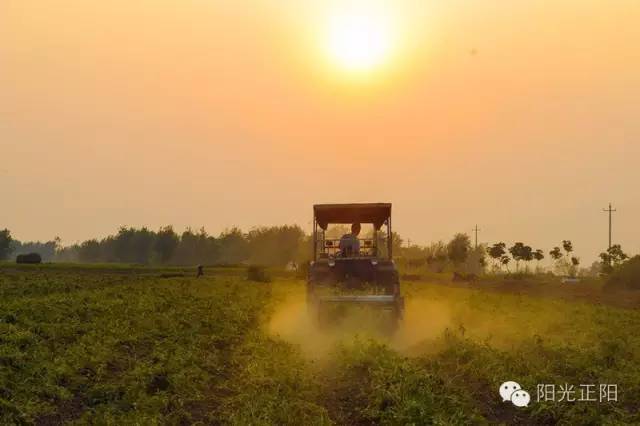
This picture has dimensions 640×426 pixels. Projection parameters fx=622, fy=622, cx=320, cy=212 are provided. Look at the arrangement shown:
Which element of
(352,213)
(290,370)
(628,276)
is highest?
(352,213)

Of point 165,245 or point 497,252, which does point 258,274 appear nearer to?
point 497,252

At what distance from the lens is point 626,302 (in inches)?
1388

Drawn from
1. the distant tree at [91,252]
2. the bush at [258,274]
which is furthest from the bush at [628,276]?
the distant tree at [91,252]

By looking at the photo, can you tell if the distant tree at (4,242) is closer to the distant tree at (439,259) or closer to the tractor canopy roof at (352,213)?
the distant tree at (439,259)

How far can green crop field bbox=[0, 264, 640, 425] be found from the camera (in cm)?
934

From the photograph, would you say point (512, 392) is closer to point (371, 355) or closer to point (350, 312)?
point (371, 355)

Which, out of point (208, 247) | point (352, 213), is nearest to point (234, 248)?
point (208, 247)

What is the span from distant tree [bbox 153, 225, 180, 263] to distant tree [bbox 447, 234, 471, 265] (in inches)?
2812

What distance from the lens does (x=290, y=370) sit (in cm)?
1194

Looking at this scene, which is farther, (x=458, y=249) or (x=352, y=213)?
(x=458, y=249)

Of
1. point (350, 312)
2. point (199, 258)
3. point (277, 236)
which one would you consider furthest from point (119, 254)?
point (350, 312)

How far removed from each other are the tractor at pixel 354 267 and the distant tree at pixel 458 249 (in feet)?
235

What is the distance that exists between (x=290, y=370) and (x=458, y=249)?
83008mm

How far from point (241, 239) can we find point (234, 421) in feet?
478
